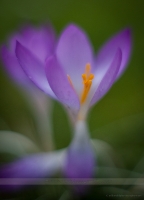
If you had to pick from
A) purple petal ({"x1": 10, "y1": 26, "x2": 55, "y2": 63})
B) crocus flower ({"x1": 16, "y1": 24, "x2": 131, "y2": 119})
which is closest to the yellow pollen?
crocus flower ({"x1": 16, "y1": 24, "x2": 131, "y2": 119})

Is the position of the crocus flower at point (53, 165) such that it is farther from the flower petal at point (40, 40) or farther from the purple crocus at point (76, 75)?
the flower petal at point (40, 40)

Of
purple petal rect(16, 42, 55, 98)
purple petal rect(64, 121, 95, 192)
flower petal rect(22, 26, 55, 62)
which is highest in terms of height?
flower petal rect(22, 26, 55, 62)

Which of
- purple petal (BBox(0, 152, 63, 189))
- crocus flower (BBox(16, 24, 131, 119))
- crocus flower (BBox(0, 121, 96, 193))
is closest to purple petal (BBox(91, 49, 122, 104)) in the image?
crocus flower (BBox(16, 24, 131, 119))

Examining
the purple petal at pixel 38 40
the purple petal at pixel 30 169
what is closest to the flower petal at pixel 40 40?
the purple petal at pixel 38 40

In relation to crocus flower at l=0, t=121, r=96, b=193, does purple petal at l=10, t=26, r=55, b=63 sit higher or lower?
higher

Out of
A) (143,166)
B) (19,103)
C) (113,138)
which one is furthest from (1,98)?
(143,166)

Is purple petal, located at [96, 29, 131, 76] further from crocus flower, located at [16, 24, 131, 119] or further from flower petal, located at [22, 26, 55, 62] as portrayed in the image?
flower petal, located at [22, 26, 55, 62]

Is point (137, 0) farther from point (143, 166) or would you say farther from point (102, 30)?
point (143, 166)

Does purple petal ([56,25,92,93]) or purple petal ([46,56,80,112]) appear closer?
purple petal ([46,56,80,112])
